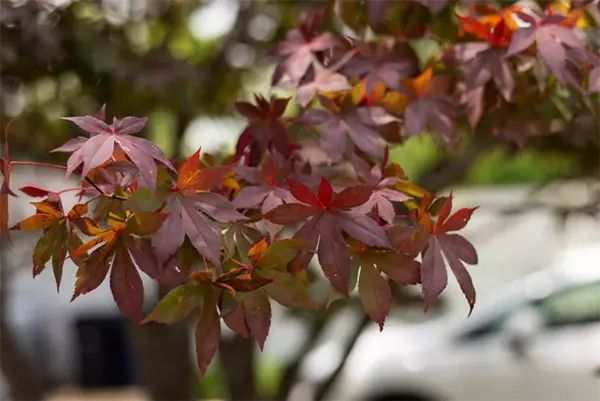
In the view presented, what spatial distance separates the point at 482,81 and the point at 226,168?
673 millimetres

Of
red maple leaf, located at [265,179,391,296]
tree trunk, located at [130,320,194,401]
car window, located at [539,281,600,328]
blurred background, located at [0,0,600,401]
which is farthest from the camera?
car window, located at [539,281,600,328]

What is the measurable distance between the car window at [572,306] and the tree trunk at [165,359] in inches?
119

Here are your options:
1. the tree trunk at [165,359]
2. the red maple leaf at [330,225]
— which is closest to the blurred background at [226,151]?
the tree trunk at [165,359]

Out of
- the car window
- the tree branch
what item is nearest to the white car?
the car window

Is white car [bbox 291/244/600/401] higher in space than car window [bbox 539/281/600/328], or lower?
lower

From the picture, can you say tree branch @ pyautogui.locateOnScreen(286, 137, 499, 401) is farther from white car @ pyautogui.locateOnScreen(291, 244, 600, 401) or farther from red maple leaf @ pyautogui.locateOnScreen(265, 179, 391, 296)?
white car @ pyautogui.locateOnScreen(291, 244, 600, 401)

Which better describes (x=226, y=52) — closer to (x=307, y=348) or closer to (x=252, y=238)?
(x=307, y=348)

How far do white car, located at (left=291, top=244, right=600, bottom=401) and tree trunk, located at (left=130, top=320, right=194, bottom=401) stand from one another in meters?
1.77

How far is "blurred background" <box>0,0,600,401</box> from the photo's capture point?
2.84 meters

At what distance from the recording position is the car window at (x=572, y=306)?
596 centimetres

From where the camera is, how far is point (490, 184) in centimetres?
1525

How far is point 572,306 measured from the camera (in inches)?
238

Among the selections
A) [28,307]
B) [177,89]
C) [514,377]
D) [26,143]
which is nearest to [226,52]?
[177,89]

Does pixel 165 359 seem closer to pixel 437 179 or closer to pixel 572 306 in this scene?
pixel 437 179
